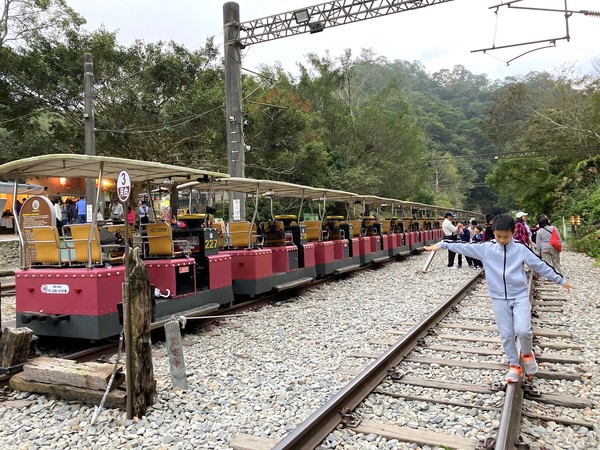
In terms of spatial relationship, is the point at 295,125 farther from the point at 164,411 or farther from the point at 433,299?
the point at 164,411

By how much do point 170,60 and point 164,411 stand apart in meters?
15.1

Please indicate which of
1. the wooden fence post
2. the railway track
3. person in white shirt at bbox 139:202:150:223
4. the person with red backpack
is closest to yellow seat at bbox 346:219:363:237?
the person with red backpack

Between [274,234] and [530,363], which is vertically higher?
[274,234]

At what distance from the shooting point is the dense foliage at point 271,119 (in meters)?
16.2

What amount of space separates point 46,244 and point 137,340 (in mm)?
2960

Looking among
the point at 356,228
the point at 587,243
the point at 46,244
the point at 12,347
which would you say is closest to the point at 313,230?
the point at 356,228

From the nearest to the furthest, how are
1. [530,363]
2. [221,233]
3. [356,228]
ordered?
[530,363] < [221,233] < [356,228]

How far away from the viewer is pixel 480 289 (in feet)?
35.4

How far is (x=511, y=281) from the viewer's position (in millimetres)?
4160

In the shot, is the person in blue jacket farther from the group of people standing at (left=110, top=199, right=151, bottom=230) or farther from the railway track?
the group of people standing at (left=110, top=199, right=151, bottom=230)

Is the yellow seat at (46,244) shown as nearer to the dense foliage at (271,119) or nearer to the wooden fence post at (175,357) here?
the wooden fence post at (175,357)

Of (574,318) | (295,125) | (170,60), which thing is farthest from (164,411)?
(295,125)

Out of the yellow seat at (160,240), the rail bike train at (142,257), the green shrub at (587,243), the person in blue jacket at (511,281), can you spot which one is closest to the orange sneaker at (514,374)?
the person in blue jacket at (511,281)

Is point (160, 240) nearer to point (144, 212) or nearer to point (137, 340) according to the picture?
point (144, 212)
